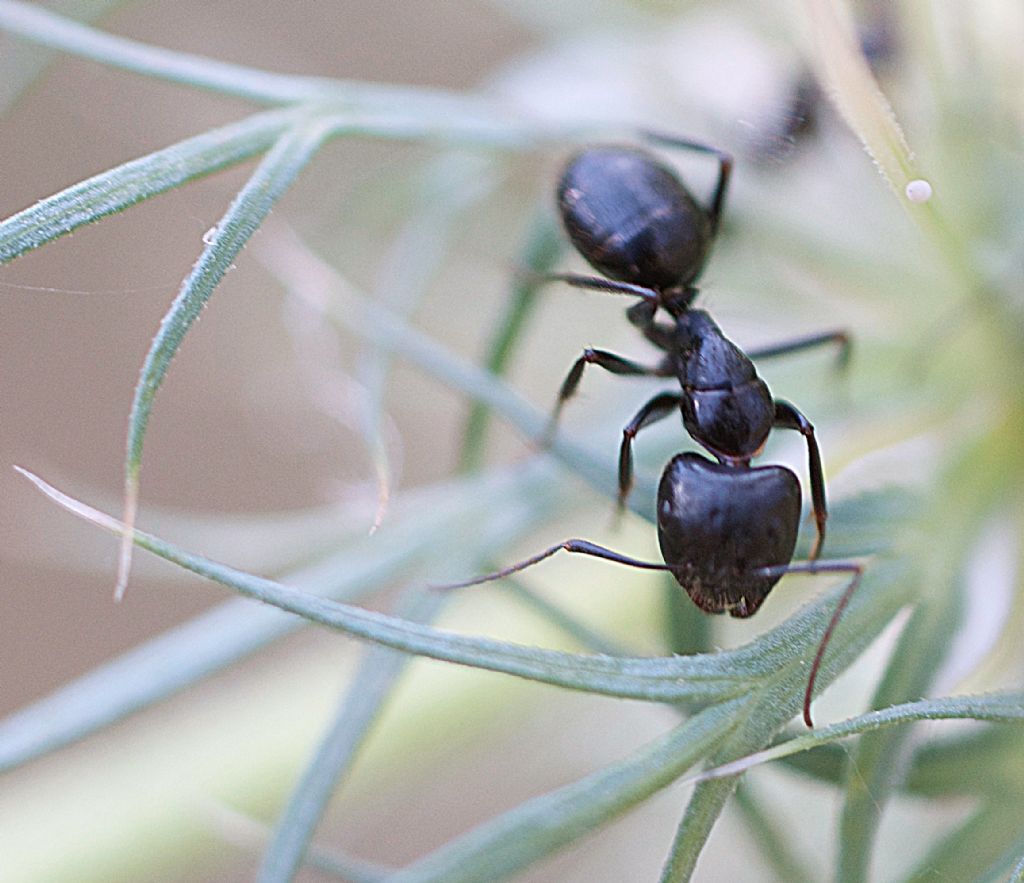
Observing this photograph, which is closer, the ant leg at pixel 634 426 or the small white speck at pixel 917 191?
the small white speck at pixel 917 191

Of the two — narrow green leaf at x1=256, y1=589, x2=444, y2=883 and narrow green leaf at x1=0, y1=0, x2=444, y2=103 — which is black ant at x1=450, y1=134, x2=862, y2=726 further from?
narrow green leaf at x1=0, y1=0, x2=444, y2=103

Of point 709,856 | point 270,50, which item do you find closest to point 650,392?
point 709,856

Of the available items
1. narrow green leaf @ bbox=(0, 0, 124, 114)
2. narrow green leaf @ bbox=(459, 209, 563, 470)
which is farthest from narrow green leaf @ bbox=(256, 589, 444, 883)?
narrow green leaf @ bbox=(0, 0, 124, 114)

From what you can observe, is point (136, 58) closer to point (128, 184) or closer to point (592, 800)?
point (128, 184)

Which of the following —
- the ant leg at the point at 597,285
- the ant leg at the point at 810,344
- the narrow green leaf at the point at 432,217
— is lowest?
the ant leg at the point at 810,344

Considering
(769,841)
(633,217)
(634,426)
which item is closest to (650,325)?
(633,217)

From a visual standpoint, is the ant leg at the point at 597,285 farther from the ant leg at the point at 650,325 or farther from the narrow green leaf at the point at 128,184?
the narrow green leaf at the point at 128,184

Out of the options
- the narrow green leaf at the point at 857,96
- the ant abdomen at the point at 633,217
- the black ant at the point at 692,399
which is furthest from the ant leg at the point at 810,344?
the narrow green leaf at the point at 857,96
